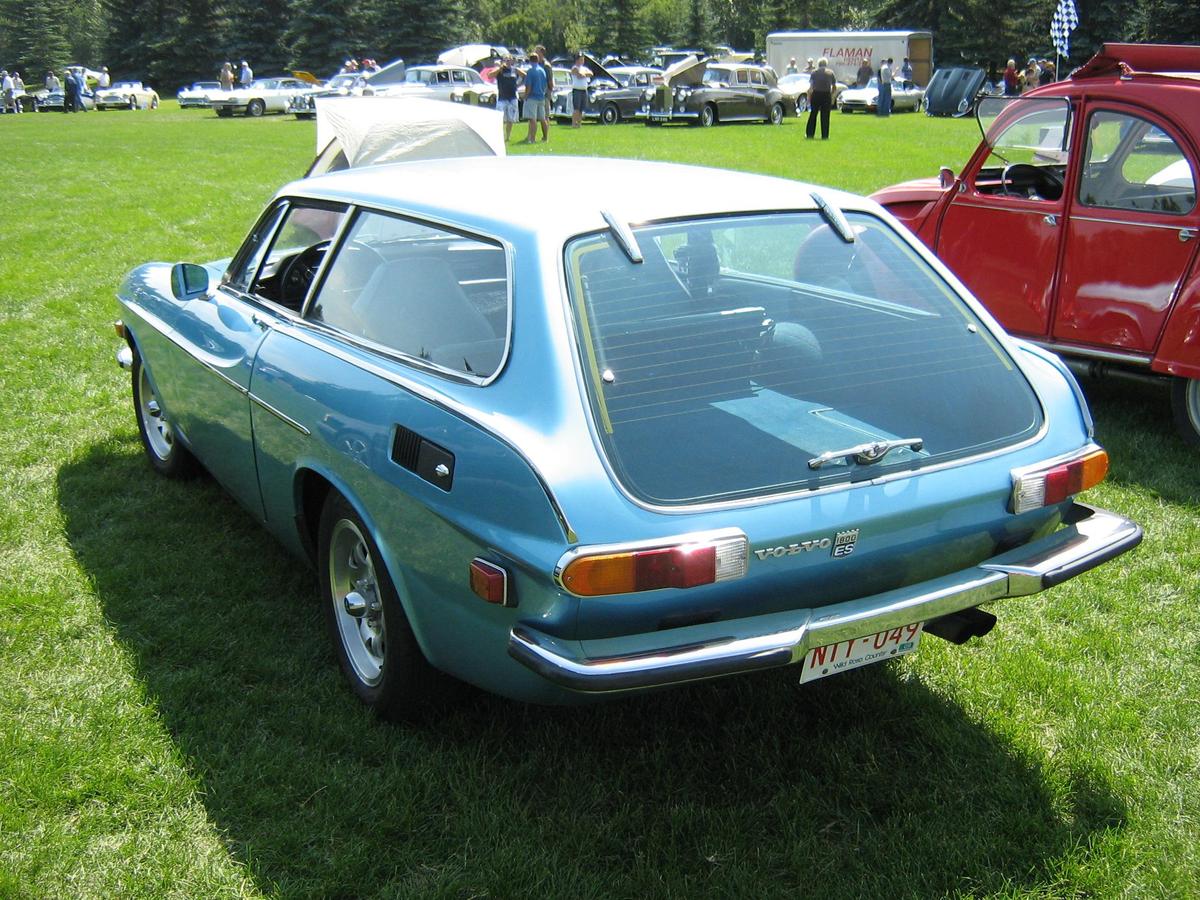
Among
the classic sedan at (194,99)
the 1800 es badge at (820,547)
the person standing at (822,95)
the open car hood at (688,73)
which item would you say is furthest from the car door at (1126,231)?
the classic sedan at (194,99)

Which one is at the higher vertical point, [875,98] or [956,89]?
[956,89]

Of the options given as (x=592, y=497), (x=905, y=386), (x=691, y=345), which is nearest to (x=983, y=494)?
(x=905, y=386)

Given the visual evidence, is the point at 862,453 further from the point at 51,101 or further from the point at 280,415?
the point at 51,101

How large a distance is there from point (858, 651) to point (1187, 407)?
3799mm

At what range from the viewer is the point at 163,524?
4.89m

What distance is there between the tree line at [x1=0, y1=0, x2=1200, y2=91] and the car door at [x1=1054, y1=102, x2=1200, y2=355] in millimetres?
44707

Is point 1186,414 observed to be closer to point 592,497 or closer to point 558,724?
point 558,724

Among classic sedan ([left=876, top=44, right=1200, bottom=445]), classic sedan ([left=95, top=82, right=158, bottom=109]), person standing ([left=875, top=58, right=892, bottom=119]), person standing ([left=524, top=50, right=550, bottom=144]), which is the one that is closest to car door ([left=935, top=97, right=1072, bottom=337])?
classic sedan ([left=876, top=44, right=1200, bottom=445])

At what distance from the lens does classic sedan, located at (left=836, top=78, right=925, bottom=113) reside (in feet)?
126

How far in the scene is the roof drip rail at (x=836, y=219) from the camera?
3.31 meters

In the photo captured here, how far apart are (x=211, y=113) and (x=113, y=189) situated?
29.8 meters

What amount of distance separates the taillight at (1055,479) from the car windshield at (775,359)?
0.13m

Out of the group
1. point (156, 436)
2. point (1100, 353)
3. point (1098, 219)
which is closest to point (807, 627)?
point (156, 436)

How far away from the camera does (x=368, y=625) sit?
3.48 metres
